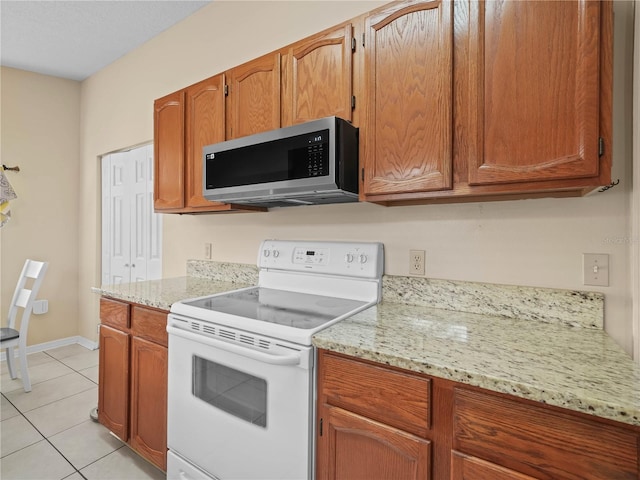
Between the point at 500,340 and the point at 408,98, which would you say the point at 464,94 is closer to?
the point at 408,98

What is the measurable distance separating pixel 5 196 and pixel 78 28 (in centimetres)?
161

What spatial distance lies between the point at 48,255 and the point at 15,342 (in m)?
1.23

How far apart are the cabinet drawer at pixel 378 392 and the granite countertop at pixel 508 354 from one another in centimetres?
5

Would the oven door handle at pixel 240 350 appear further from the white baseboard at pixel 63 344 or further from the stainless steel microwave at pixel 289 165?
the white baseboard at pixel 63 344

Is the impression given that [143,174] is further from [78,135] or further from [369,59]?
[369,59]

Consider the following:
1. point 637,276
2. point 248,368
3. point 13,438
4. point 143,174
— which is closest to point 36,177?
point 143,174

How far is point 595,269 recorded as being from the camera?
48.0 inches

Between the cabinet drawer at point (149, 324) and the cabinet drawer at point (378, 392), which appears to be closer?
the cabinet drawer at point (378, 392)

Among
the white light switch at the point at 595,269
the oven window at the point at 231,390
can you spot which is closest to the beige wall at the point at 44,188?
the oven window at the point at 231,390

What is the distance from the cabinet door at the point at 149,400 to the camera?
1652mm

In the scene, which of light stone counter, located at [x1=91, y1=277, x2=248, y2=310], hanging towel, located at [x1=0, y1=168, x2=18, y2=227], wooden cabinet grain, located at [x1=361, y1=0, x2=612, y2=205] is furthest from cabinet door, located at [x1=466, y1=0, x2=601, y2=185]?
hanging towel, located at [x1=0, y1=168, x2=18, y2=227]

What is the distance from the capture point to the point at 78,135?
3.76 meters

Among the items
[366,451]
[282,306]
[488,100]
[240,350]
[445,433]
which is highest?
[488,100]

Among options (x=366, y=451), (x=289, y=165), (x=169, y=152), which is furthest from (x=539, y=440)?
(x=169, y=152)
